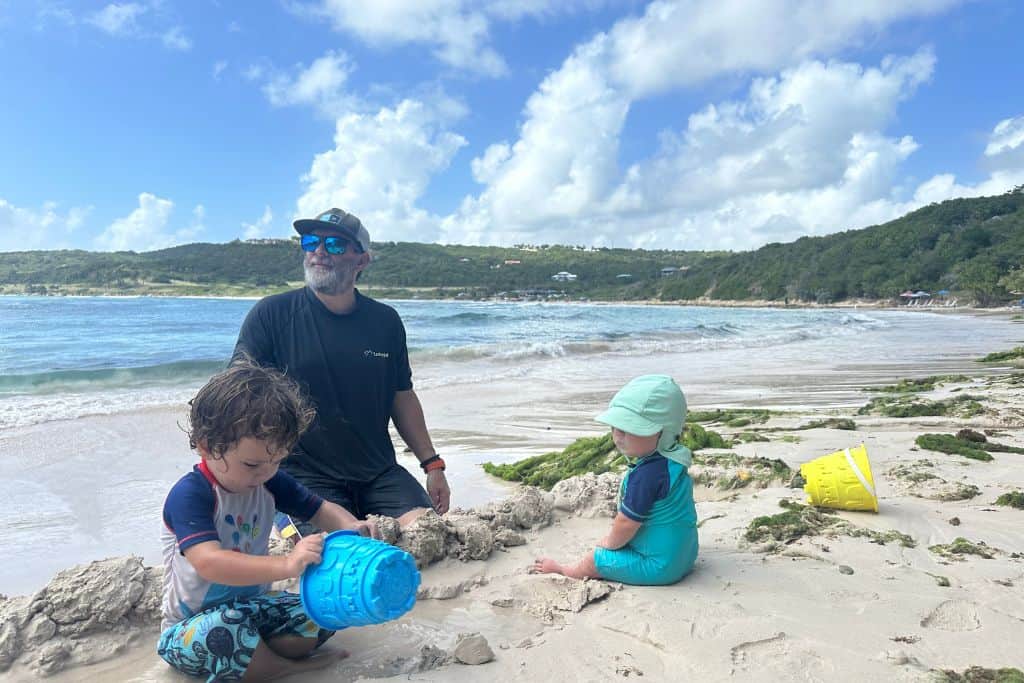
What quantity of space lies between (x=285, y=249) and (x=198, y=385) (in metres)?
84.4

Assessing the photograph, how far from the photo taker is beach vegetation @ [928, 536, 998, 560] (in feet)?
11.3

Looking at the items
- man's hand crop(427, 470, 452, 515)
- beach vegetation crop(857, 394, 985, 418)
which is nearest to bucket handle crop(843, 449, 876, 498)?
man's hand crop(427, 470, 452, 515)

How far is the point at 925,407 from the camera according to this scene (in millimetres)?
7996

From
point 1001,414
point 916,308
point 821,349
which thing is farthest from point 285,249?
point 1001,414

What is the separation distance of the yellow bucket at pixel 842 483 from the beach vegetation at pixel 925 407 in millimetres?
4161

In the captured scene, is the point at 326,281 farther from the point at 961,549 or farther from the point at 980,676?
the point at 961,549

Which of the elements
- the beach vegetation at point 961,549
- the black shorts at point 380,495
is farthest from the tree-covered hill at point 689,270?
the black shorts at point 380,495

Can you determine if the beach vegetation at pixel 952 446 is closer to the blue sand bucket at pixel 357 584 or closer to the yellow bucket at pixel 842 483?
the yellow bucket at pixel 842 483

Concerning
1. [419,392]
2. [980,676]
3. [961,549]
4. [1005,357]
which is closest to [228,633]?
[980,676]

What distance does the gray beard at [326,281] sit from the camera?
12.4 ft

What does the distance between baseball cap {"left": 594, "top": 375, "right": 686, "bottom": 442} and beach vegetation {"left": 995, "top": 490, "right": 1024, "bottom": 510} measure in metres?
2.72

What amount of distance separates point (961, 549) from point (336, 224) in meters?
3.76

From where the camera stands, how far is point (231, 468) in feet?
7.38

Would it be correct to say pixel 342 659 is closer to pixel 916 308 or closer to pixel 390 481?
pixel 390 481
